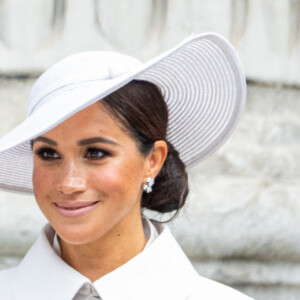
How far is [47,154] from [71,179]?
9 cm

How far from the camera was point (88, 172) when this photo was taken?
1795 mm

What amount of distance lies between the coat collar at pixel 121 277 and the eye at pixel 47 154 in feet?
0.66

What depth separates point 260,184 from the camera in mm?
2883

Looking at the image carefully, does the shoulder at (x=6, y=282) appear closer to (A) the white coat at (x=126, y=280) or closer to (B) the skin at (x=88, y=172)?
(A) the white coat at (x=126, y=280)

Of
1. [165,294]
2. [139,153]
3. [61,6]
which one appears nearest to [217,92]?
[139,153]

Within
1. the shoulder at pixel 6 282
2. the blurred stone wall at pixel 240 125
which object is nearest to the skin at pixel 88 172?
the shoulder at pixel 6 282

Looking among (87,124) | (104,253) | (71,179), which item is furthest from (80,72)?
(104,253)

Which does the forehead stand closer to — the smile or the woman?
the woman

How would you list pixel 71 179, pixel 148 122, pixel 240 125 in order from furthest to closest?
pixel 240 125, pixel 148 122, pixel 71 179

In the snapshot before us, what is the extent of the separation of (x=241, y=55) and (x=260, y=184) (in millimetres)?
365

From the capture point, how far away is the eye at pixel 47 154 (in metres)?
1.83

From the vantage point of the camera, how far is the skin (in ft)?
5.89

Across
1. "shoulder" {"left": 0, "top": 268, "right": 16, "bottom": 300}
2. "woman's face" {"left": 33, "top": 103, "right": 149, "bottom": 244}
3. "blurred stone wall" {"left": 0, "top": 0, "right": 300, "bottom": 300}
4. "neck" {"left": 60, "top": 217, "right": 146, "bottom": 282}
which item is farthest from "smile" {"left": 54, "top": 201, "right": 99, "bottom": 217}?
"blurred stone wall" {"left": 0, "top": 0, "right": 300, "bottom": 300}

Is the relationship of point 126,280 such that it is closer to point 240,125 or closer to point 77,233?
point 77,233
